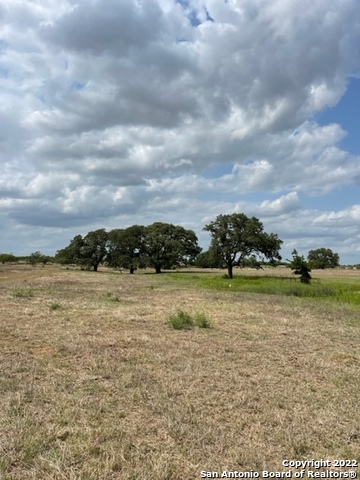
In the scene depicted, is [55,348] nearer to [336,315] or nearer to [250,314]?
[250,314]

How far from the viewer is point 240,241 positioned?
61188 millimetres

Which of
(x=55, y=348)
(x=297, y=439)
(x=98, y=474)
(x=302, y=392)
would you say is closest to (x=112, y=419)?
(x=98, y=474)

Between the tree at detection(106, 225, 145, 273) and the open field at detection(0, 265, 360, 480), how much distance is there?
72.1 meters

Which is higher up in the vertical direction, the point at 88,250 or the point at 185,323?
the point at 88,250

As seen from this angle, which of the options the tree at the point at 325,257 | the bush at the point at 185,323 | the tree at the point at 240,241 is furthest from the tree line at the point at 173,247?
the tree at the point at 325,257

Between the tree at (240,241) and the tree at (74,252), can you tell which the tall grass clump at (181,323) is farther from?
the tree at (74,252)

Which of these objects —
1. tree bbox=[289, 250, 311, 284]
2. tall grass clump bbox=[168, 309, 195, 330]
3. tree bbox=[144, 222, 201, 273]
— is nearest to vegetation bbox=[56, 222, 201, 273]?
tree bbox=[144, 222, 201, 273]

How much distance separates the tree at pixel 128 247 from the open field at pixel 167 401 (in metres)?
72.1

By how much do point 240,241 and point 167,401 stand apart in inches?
2186

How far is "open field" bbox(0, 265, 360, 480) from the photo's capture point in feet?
15.2

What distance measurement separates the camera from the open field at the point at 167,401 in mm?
4633

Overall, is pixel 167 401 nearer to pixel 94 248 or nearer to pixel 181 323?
pixel 181 323

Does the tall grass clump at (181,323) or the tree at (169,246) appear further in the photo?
the tree at (169,246)

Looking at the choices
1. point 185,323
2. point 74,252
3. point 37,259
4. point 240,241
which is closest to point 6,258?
point 37,259
